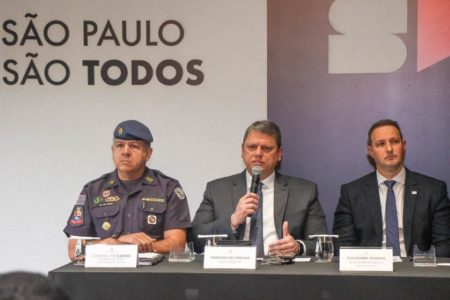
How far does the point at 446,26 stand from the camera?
4484 mm

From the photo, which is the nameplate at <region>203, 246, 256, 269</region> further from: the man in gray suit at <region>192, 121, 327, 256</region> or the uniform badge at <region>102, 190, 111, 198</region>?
the uniform badge at <region>102, 190, 111, 198</region>

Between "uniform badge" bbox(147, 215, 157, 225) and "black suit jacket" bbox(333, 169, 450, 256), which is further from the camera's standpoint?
"black suit jacket" bbox(333, 169, 450, 256)

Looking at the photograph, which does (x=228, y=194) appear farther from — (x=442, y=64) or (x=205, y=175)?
(x=442, y=64)

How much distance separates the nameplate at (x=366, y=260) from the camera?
104 inches

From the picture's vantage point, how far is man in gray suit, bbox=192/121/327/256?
3.76 metres

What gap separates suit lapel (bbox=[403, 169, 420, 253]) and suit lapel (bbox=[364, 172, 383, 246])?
132mm

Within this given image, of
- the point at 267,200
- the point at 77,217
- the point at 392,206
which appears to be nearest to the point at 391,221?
the point at 392,206

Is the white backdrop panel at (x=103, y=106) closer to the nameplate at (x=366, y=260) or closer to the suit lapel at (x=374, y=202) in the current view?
the suit lapel at (x=374, y=202)

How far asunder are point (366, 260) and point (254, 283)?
0.42 m

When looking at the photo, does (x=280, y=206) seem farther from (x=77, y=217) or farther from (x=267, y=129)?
(x=77, y=217)

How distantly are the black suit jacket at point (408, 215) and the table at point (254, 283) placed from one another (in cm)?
123

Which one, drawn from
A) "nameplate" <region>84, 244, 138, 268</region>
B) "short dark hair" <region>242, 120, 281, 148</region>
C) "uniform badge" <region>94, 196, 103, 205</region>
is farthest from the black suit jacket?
"nameplate" <region>84, 244, 138, 268</region>

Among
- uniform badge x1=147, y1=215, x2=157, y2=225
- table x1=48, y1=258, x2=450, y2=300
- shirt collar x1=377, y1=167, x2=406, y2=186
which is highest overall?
shirt collar x1=377, y1=167, x2=406, y2=186

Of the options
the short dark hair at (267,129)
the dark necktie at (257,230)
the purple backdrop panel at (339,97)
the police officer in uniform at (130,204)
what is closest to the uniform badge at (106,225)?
the police officer in uniform at (130,204)
